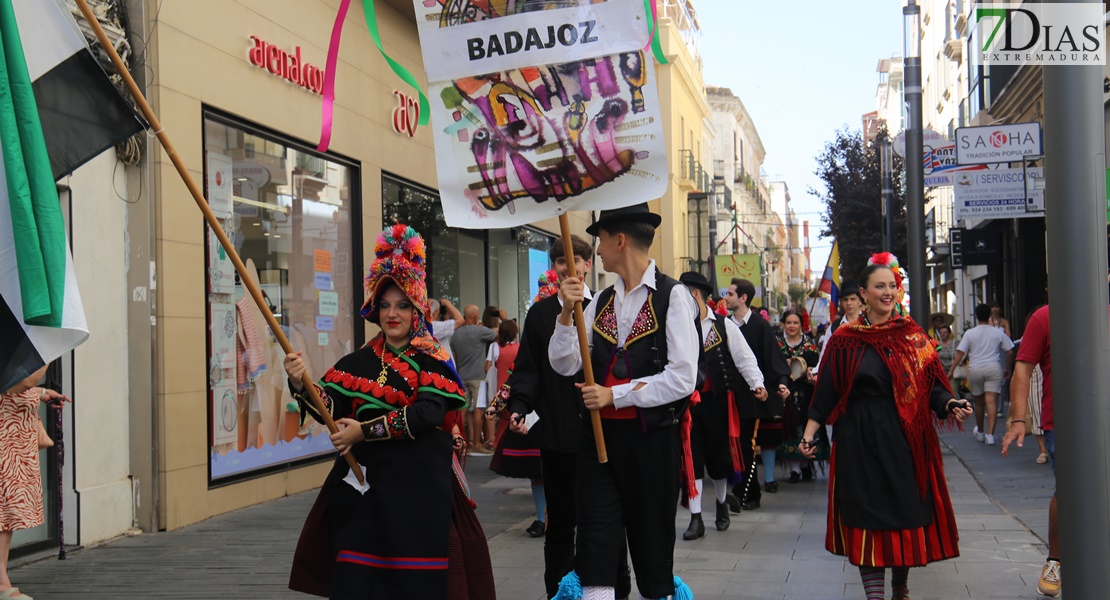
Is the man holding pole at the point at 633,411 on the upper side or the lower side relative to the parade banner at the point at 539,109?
lower

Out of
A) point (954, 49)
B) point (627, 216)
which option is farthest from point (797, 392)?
point (954, 49)

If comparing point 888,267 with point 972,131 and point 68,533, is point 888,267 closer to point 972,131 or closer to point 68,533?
point 68,533

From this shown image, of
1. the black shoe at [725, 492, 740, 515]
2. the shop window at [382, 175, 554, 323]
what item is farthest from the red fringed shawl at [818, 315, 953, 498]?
the shop window at [382, 175, 554, 323]

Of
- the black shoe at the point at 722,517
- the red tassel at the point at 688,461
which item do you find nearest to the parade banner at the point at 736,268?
the black shoe at the point at 722,517

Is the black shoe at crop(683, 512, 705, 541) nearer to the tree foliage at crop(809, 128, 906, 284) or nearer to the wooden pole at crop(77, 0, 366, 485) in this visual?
the wooden pole at crop(77, 0, 366, 485)

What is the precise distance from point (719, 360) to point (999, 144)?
6093 mm

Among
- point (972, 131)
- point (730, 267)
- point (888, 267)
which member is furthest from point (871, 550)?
point (730, 267)

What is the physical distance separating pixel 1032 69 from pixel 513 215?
16446 mm

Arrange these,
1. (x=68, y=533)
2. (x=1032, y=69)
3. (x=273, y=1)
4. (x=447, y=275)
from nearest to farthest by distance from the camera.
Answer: (x=68, y=533) < (x=273, y=1) < (x=447, y=275) < (x=1032, y=69)

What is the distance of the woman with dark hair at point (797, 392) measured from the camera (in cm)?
1226

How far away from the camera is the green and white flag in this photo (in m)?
4.00

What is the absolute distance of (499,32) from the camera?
5.04 metres

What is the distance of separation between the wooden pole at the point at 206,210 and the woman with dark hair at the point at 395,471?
68 mm

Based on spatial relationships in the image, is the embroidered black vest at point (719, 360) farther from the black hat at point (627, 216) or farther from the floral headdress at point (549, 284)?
the black hat at point (627, 216)
